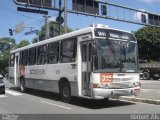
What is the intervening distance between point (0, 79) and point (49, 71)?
5.61m

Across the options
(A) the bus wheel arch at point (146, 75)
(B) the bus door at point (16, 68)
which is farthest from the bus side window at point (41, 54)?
(A) the bus wheel arch at point (146, 75)

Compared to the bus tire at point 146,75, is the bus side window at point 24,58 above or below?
above

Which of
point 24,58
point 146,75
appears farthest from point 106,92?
point 146,75

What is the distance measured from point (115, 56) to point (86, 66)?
1.23m

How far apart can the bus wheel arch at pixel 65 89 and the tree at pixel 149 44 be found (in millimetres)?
40717

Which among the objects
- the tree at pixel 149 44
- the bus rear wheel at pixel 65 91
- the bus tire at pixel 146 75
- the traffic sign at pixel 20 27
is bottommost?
the bus rear wheel at pixel 65 91

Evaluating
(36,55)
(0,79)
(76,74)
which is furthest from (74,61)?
(0,79)

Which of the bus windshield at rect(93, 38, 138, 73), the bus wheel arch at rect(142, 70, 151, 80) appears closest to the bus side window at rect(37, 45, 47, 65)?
the bus windshield at rect(93, 38, 138, 73)

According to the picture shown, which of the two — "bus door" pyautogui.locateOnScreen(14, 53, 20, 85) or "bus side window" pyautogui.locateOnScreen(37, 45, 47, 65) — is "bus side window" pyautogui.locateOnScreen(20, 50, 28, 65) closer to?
"bus door" pyautogui.locateOnScreen(14, 53, 20, 85)

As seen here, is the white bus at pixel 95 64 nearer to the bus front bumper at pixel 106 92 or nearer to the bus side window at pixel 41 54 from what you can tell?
the bus front bumper at pixel 106 92

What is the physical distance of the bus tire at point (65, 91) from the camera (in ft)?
51.3

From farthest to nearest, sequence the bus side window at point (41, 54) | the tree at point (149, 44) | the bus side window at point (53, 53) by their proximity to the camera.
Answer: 1. the tree at point (149, 44)
2. the bus side window at point (41, 54)
3. the bus side window at point (53, 53)

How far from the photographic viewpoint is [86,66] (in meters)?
14.2

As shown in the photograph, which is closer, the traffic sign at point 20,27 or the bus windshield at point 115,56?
the bus windshield at point 115,56
